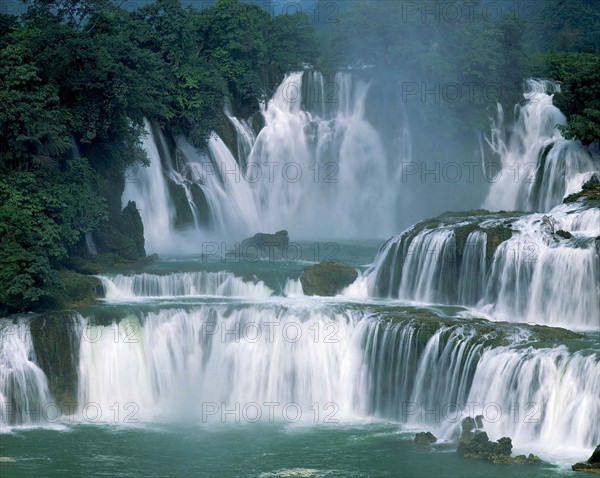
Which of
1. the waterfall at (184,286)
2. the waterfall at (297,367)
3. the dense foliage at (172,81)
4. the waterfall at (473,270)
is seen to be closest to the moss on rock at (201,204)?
the dense foliage at (172,81)

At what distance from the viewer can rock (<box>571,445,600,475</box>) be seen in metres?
23.2

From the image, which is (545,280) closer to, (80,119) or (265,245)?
(265,245)

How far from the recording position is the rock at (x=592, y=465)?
23.2 meters

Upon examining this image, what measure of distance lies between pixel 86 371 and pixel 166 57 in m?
16.6

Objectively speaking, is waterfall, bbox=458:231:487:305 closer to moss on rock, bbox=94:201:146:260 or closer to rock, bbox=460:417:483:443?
rock, bbox=460:417:483:443

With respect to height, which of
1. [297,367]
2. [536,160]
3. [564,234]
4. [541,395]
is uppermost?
[536,160]

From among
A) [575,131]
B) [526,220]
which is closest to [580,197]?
[526,220]

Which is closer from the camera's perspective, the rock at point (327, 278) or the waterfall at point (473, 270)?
the waterfall at point (473, 270)

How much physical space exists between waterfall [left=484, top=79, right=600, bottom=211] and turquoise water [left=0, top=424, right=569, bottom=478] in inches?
595

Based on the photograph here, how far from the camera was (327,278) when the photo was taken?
3362 centimetres

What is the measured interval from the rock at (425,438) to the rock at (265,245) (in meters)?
13.1

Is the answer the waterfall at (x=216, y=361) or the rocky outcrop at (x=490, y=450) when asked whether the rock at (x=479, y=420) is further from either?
the waterfall at (x=216, y=361)

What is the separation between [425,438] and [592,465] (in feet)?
11.9

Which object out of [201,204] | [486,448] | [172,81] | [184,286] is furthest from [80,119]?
[486,448]
